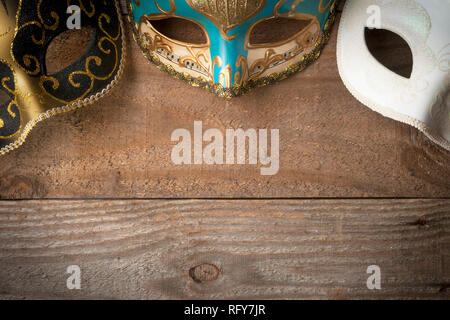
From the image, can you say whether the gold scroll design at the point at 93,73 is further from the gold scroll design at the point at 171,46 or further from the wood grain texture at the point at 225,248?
the wood grain texture at the point at 225,248

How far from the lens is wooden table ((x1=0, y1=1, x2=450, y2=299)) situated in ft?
2.15

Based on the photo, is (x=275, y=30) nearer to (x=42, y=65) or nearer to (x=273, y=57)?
(x=273, y=57)

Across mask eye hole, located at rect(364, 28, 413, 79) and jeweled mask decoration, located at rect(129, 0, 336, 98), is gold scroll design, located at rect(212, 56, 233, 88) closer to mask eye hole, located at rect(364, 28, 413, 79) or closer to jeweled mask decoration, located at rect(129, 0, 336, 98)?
jeweled mask decoration, located at rect(129, 0, 336, 98)

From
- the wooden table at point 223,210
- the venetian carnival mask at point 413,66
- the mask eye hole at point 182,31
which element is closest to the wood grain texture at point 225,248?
the wooden table at point 223,210

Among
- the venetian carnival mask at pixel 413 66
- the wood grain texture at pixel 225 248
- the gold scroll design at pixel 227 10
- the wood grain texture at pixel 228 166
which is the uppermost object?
the gold scroll design at pixel 227 10

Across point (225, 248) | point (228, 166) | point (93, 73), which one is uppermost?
point (93, 73)

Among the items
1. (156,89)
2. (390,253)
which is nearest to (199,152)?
(156,89)

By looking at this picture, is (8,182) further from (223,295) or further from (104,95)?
(223,295)

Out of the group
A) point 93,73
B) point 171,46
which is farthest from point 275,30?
point 93,73

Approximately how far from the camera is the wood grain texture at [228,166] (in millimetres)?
662

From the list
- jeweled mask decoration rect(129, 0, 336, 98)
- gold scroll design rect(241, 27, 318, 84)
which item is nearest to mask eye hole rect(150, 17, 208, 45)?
jeweled mask decoration rect(129, 0, 336, 98)

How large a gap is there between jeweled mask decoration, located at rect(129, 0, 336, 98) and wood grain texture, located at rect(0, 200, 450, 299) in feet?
0.69

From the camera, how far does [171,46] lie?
642 millimetres

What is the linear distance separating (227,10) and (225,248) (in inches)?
14.8
